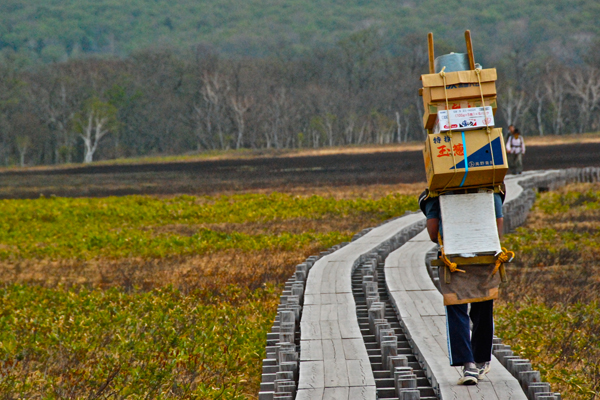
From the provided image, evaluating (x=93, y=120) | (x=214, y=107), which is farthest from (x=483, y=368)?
(x=214, y=107)

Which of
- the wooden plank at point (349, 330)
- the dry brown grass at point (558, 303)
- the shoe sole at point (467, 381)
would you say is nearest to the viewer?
the shoe sole at point (467, 381)

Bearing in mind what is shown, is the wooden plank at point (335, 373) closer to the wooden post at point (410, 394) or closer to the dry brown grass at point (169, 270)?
the wooden post at point (410, 394)

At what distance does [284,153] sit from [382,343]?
82424 millimetres

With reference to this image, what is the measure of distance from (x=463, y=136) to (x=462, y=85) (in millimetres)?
371

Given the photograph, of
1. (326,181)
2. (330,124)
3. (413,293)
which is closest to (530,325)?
(413,293)

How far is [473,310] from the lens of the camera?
564 centimetres

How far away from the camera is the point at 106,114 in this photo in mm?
90688

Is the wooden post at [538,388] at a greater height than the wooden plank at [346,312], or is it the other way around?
the wooden post at [538,388]

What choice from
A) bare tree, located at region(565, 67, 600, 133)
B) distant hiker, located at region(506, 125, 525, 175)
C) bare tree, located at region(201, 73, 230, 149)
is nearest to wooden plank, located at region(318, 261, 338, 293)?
distant hiker, located at region(506, 125, 525, 175)

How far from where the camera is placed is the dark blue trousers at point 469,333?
5.48 meters

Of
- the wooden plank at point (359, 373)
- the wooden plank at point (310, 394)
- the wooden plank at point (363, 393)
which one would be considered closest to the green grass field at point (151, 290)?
the wooden plank at point (359, 373)

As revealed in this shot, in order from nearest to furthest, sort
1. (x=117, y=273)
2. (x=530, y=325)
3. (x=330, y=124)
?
(x=530, y=325), (x=117, y=273), (x=330, y=124)

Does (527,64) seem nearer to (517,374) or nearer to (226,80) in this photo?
(226,80)

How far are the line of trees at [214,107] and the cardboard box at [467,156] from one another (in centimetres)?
8651
